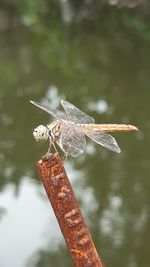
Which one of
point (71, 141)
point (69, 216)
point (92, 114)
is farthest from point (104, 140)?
point (92, 114)

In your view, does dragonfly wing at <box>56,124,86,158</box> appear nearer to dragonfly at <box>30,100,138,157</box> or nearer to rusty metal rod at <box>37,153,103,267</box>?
dragonfly at <box>30,100,138,157</box>

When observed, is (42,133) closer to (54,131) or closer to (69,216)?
(54,131)

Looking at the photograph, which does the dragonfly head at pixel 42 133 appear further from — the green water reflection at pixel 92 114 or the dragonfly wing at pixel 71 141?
the green water reflection at pixel 92 114

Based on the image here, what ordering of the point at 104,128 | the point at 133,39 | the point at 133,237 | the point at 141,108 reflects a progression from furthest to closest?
the point at 133,39 < the point at 141,108 < the point at 133,237 < the point at 104,128

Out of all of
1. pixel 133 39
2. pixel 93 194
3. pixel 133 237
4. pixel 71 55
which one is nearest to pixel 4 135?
pixel 93 194

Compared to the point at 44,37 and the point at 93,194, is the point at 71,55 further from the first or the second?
the point at 93,194

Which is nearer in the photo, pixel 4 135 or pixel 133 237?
pixel 133 237

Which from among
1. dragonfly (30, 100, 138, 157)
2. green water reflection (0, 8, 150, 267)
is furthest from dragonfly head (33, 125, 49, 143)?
green water reflection (0, 8, 150, 267)
